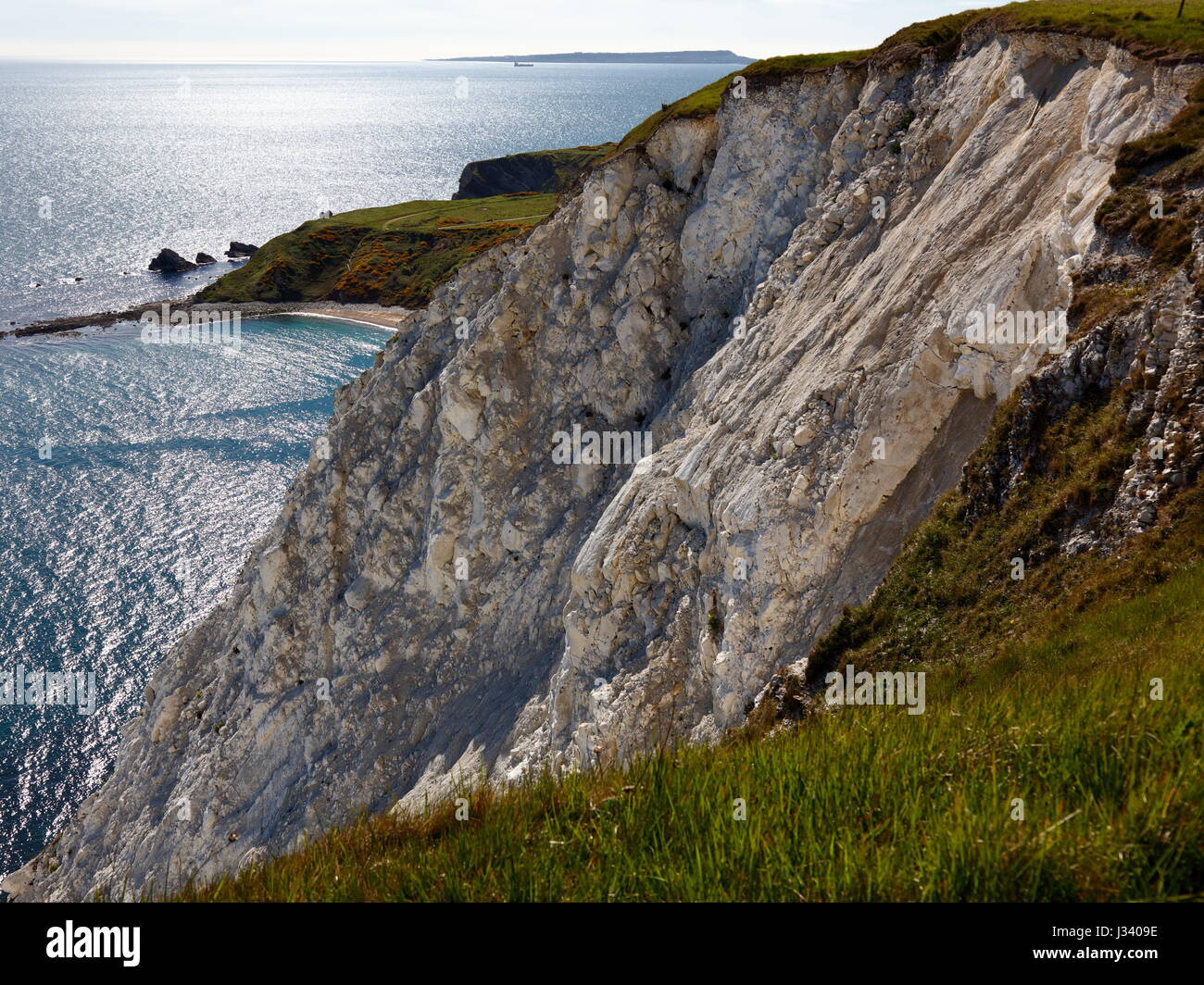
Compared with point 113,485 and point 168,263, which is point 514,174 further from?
point 113,485

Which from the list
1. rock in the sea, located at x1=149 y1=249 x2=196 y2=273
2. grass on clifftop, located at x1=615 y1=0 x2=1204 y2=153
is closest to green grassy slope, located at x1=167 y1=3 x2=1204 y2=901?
grass on clifftop, located at x1=615 y1=0 x2=1204 y2=153

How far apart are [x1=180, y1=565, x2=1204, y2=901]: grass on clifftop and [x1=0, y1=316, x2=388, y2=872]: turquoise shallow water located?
4452 centimetres

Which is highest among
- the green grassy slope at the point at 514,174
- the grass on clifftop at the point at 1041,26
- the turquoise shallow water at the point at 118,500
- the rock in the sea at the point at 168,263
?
the green grassy slope at the point at 514,174

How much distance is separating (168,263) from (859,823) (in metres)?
152

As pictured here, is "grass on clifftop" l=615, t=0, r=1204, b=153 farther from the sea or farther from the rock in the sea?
the rock in the sea

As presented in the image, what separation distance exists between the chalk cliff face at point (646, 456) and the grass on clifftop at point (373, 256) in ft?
270

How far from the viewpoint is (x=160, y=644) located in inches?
1993

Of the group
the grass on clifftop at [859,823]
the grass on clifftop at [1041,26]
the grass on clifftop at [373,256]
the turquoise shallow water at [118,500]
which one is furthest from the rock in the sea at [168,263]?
the grass on clifftop at [859,823]

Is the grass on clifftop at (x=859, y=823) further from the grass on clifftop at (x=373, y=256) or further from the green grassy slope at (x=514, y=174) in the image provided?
the green grassy slope at (x=514, y=174)

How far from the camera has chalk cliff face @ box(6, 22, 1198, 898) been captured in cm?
1888

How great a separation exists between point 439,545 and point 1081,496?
22670mm

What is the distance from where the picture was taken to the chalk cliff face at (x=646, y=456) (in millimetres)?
18875
